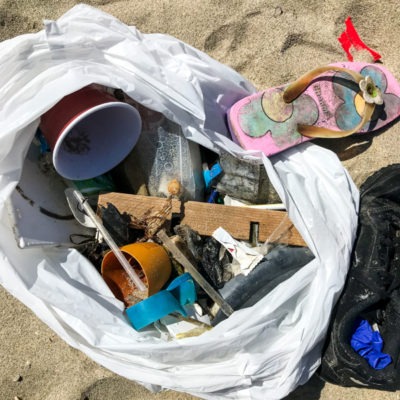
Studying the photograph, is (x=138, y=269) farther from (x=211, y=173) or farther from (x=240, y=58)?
(x=240, y=58)

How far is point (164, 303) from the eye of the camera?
3.60 feet

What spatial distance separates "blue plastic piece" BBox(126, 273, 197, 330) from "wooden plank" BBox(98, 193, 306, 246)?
0.14m

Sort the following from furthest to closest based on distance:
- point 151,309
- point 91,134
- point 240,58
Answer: point 240,58 < point 91,134 < point 151,309

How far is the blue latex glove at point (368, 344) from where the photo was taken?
1075 mm

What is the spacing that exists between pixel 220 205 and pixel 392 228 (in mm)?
411

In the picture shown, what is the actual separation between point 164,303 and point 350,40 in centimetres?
81

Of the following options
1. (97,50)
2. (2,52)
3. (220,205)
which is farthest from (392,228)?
(2,52)

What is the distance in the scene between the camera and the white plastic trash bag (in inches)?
41.2

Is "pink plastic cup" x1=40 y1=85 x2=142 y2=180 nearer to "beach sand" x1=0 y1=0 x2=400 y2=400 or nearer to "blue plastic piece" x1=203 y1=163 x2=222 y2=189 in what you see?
"blue plastic piece" x1=203 y1=163 x2=222 y2=189

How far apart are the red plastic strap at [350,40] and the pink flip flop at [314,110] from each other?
0.07 m

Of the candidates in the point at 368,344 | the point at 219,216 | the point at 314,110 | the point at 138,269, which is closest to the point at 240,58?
the point at 314,110

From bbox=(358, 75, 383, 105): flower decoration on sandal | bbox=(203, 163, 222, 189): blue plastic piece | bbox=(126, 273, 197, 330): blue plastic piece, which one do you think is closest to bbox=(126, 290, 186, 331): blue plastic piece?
bbox=(126, 273, 197, 330): blue plastic piece

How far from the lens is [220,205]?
1216mm

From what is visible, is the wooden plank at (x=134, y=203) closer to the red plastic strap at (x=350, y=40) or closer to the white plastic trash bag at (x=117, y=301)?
the white plastic trash bag at (x=117, y=301)
